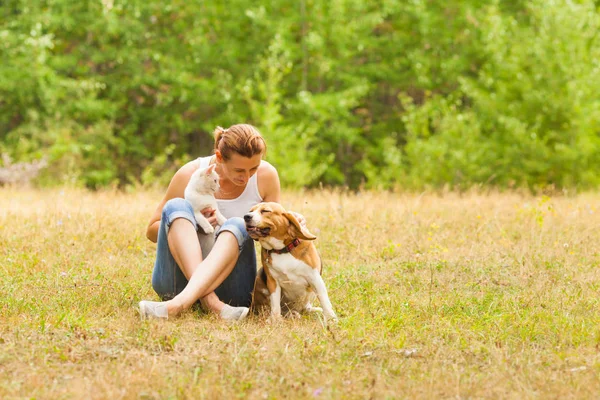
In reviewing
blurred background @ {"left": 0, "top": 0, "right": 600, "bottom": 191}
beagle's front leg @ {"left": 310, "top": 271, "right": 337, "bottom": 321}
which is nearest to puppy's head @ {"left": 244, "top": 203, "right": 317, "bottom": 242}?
beagle's front leg @ {"left": 310, "top": 271, "right": 337, "bottom": 321}

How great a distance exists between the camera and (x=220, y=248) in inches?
198

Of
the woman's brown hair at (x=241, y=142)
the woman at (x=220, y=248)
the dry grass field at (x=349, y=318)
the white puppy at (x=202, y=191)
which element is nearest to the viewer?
the dry grass field at (x=349, y=318)

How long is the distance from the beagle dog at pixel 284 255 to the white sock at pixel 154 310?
680 mm

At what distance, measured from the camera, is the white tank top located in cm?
559

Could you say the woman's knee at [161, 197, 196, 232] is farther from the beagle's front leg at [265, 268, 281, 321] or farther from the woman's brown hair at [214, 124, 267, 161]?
the beagle's front leg at [265, 268, 281, 321]

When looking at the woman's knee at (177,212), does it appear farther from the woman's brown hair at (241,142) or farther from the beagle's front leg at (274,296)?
the beagle's front leg at (274,296)

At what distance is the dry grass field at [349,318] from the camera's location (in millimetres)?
3744

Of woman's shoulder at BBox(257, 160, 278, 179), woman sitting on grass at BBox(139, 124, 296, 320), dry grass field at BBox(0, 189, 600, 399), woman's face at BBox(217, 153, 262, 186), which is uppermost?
woman's face at BBox(217, 153, 262, 186)

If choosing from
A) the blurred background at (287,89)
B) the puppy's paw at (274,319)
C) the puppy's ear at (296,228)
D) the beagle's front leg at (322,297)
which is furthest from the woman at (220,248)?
the blurred background at (287,89)

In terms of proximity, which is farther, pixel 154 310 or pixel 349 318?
pixel 349 318

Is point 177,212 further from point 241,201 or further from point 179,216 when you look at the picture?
point 241,201

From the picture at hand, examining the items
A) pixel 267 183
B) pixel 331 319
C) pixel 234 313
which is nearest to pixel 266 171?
pixel 267 183

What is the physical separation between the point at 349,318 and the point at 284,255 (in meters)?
0.59

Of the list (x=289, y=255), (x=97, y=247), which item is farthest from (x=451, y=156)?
(x=289, y=255)
